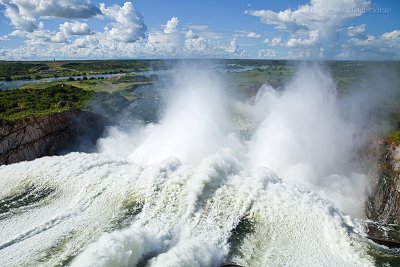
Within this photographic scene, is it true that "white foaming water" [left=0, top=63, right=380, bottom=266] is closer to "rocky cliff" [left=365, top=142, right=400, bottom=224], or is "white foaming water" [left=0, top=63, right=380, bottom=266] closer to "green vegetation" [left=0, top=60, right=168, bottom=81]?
"rocky cliff" [left=365, top=142, right=400, bottom=224]

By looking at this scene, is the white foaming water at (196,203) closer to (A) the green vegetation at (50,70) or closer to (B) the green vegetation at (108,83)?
(B) the green vegetation at (108,83)

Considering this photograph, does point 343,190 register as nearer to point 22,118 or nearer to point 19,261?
point 19,261

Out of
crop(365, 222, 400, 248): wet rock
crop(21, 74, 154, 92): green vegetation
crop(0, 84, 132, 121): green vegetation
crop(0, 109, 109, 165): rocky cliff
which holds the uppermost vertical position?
crop(21, 74, 154, 92): green vegetation

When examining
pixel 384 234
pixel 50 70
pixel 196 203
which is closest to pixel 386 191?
pixel 384 234

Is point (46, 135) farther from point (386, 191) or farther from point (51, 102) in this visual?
point (386, 191)

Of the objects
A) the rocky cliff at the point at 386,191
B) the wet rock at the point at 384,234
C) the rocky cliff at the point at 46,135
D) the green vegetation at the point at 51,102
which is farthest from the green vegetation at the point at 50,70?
the wet rock at the point at 384,234

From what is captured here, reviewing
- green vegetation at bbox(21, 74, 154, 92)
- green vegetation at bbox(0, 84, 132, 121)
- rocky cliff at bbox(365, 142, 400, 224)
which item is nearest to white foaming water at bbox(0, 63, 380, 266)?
rocky cliff at bbox(365, 142, 400, 224)
